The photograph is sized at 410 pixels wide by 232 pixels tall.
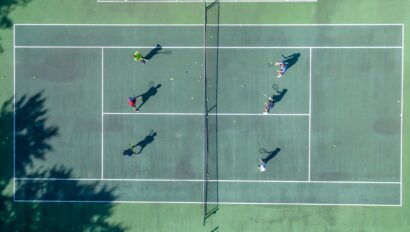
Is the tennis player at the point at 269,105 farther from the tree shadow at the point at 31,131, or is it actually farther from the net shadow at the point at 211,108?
the tree shadow at the point at 31,131

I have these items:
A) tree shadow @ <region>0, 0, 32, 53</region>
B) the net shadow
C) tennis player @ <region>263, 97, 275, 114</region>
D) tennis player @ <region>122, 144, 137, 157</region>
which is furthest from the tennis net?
tree shadow @ <region>0, 0, 32, 53</region>

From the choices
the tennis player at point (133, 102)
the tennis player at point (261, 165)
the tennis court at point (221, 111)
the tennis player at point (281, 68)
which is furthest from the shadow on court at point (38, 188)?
the tennis player at point (281, 68)

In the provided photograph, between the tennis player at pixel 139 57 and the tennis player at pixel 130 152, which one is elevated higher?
the tennis player at pixel 139 57

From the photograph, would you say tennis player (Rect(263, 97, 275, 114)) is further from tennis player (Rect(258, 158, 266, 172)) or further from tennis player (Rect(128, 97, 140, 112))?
tennis player (Rect(128, 97, 140, 112))

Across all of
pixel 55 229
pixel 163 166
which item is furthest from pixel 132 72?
pixel 55 229

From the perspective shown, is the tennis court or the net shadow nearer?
the tennis court
